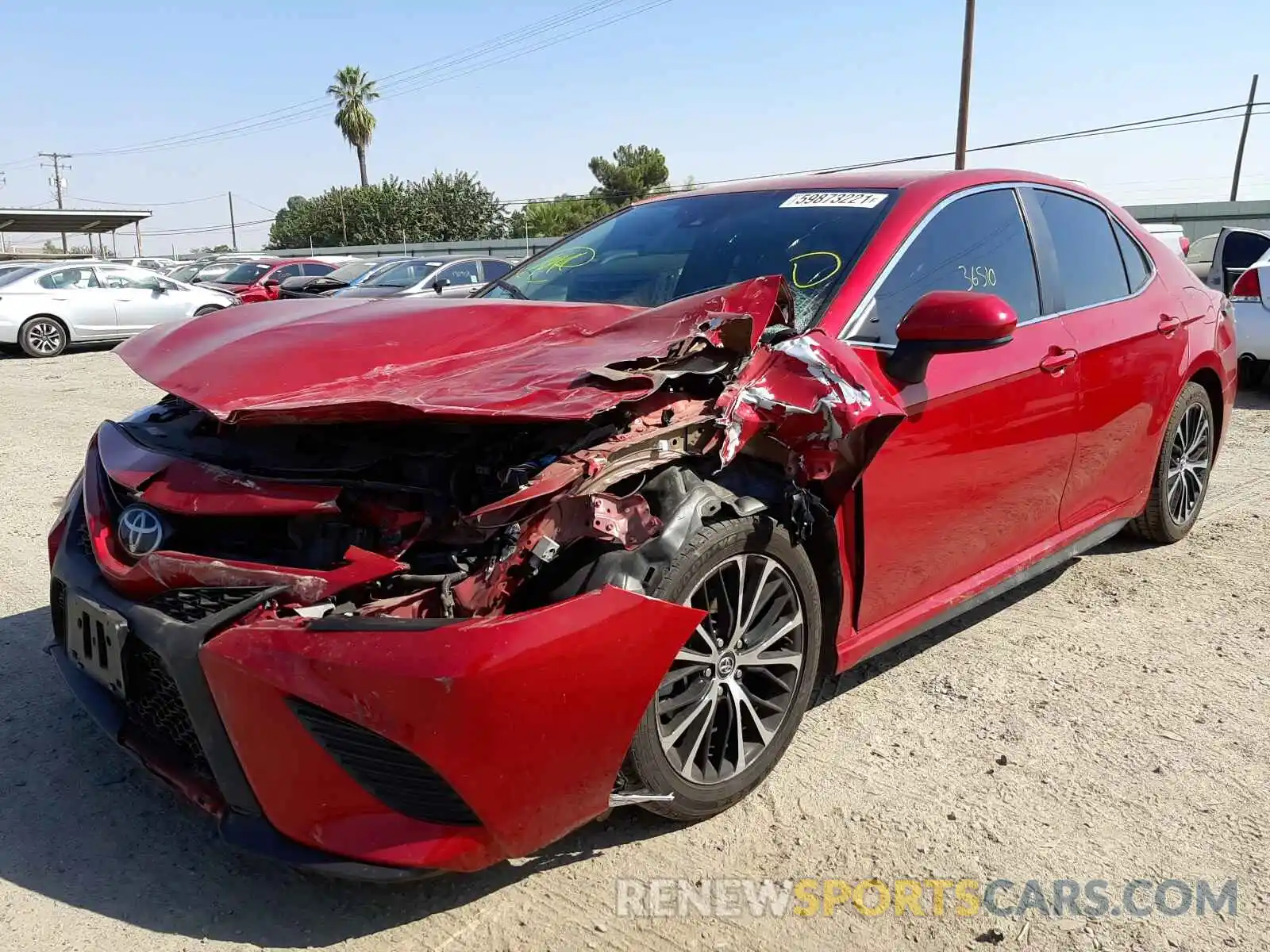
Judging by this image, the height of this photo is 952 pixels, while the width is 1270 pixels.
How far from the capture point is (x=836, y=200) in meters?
3.37

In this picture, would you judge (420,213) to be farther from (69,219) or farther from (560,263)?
(560,263)

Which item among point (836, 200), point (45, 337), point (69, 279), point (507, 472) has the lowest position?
point (45, 337)

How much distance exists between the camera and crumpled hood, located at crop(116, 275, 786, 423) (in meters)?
2.21

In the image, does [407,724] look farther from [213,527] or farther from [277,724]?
[213,527]

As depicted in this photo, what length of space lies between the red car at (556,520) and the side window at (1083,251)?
0.28 m

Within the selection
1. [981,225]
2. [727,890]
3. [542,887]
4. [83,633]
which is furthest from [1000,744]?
[83,633]

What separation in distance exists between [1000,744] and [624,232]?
226 cm

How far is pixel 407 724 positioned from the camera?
1.93 metres

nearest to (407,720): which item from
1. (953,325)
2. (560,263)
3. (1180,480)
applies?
(953,325)

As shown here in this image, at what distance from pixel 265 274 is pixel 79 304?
6031 mm

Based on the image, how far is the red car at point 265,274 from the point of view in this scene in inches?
725

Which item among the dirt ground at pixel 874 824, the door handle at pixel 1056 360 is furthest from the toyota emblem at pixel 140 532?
the door handle at pixel 1056 360

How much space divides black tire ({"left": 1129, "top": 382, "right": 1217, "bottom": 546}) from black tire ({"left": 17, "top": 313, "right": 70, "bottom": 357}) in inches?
561

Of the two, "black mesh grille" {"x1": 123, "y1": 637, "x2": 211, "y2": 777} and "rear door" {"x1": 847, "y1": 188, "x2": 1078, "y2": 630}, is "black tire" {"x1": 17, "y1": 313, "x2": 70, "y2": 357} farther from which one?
"rear door" {"x1": 847, "y1": 188, "x2": 1078, "y2": 630}
